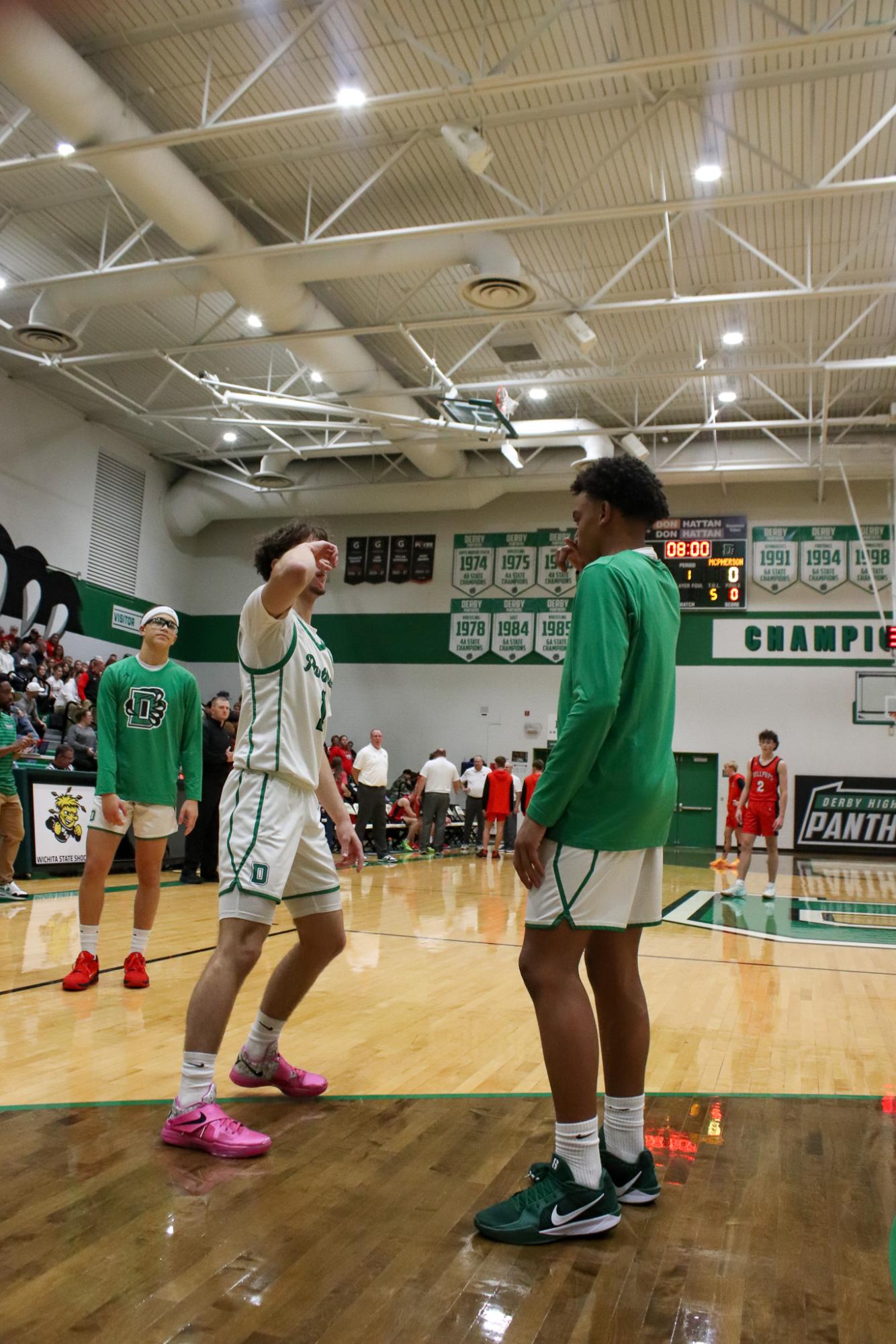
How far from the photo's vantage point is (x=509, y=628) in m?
22.9

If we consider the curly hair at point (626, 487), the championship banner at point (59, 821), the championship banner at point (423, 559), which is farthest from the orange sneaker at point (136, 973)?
the championship banner at point (423, 559)

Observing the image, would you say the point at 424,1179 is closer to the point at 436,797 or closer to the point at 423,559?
the point at 436,797

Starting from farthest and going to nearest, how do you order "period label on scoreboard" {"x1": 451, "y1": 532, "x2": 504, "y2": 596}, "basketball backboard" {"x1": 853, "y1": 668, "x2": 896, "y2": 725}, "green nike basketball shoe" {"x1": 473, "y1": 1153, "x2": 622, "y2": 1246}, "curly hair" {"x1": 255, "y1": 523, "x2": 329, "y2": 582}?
"period label on scoreboard" {"x1": 451, "y1": 532, "x2": 504, "y2": 596} < "basketball backboard" {"x1": 853, "y1": 668, "x2": 896, "y2": 725} < "curly hair" {"x1": 255, "y1": 523, "x2": 329, "y2": 582} < "green nike basketball shoe" {"x1": 473, "y1": 1153, "x2": 622, "y2": 1246}

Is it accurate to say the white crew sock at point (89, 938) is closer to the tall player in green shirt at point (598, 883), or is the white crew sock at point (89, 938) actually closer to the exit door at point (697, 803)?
the tall player in green shirt at point (598, 883)

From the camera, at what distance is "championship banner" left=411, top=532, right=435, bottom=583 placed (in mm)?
23625

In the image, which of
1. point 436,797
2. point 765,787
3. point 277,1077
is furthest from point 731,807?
point 277,1077

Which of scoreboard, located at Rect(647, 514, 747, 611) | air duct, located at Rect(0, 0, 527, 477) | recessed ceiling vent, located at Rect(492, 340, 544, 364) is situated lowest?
scoreboard, located at Rect(647, 514, 747, 611)

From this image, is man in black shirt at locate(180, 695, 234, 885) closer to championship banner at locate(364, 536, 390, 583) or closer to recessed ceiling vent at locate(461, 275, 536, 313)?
recessed ceiling vent at locate(461, 275, 536, 313)

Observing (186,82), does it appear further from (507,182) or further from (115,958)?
(115,958)

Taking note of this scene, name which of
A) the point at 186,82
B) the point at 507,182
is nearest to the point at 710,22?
the point at 507,182

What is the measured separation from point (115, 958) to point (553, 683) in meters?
17.4

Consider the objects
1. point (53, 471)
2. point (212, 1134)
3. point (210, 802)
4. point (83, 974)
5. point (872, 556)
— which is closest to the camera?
point (212, 1134)

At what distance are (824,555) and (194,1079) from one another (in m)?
20.5

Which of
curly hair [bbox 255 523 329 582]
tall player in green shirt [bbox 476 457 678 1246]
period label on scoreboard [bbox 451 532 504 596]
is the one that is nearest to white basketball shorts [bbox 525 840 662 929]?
tall player in green shirt [bbox 476 457 678 1246]
